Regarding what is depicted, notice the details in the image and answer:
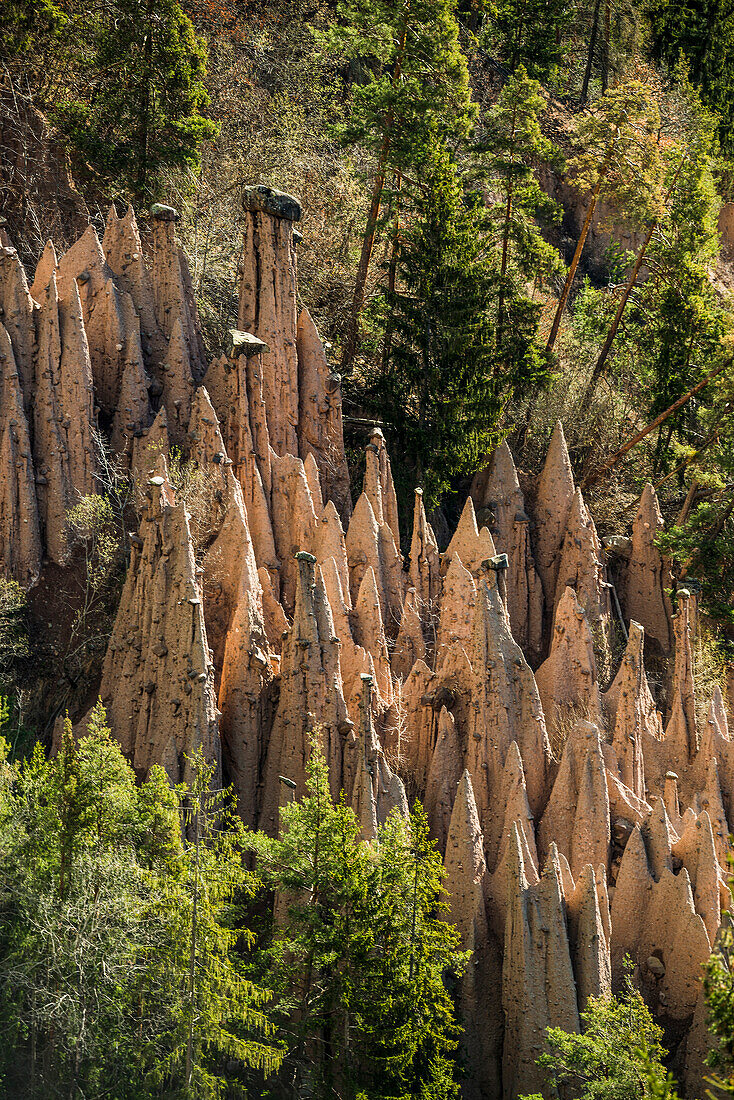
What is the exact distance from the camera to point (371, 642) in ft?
62.5

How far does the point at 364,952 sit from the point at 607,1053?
11.0 ft

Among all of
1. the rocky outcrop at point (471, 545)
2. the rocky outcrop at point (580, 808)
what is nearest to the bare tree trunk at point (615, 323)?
the rocky outcrop at point (471, 545)

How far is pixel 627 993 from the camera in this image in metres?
15.9

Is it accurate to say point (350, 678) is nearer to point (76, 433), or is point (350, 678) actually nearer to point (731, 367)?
point (76, 433)

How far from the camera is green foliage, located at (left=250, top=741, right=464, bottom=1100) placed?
1357 cm

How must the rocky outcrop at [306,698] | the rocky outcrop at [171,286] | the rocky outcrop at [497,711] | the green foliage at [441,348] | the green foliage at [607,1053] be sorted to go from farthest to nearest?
the green foliage at [441,348]
the rocky outcrop at [171,286]
the rocky outcrop at [497,711]
the rocky outcrop at [306,698]
the green foliage at [607,1053]

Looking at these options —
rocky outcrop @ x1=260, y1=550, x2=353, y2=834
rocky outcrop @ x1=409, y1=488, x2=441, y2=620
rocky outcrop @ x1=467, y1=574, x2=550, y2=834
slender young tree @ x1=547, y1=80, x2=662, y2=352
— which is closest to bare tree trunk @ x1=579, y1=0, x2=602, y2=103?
slender young tree @ x1=547, y1=80, x2=662, y2=352

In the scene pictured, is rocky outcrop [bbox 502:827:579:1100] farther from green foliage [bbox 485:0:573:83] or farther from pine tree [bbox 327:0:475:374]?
green foliage [bbox 485:0:573:83]

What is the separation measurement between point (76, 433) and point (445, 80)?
1471cm

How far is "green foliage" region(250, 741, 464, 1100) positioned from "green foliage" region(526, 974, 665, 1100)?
1.55m

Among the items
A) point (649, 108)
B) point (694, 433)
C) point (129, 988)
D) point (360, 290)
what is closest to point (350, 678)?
point (129, 988)

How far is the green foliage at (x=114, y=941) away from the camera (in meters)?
13.0

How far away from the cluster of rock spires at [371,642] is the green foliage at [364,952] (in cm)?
184

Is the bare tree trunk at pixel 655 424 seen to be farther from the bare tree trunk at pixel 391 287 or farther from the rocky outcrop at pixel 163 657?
the rocky outcrop at pixel 163 657
